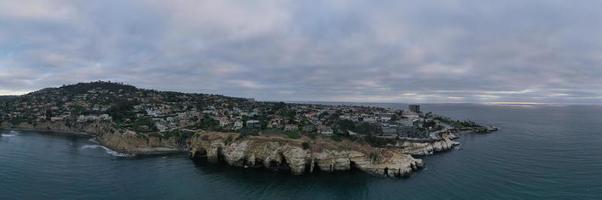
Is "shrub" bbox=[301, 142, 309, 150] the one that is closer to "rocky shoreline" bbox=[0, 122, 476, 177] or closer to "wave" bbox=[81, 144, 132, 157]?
"rocky shoreline" bbox=[0, 122, 476, 177]

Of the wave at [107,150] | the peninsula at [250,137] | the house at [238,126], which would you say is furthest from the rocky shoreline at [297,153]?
the house at [238,126]

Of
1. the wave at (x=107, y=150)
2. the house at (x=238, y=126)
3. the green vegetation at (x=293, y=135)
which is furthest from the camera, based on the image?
the house at (x=238, y=126)

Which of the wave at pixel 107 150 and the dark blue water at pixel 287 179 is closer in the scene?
the dark blue water at pixel 287 179

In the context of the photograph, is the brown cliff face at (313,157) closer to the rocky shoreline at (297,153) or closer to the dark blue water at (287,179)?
the rocky shoreline at (297,153)

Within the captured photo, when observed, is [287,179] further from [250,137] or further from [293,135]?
[250,137]

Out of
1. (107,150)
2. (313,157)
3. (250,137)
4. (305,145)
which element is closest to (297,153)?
(305,145)

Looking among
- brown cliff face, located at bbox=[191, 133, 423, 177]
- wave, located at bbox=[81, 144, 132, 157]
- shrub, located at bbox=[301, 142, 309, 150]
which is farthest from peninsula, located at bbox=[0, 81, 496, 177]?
wave, located at bbox=[81, 144, 132, 157]

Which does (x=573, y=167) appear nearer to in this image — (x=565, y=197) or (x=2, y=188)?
(x=565, y=197)
